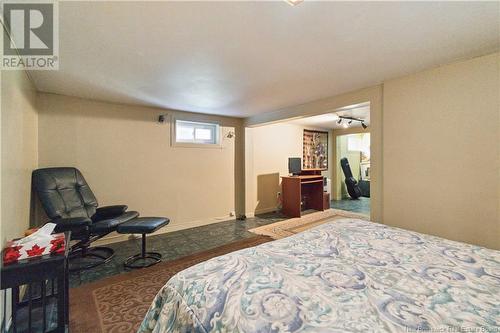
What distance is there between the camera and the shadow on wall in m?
5.23

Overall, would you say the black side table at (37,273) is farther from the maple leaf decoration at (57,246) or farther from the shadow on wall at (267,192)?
the shadow on wall at (267,192)

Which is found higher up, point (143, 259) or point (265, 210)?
point (265, 210)

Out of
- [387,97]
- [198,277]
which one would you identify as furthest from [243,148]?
[198,277]

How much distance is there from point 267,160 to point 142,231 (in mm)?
3476

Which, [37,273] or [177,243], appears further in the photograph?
[177,243]

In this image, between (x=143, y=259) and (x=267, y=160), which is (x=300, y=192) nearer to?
(x=267, y=160)

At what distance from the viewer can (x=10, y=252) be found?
4.35 feet

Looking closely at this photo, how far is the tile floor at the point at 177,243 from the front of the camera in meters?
2.43

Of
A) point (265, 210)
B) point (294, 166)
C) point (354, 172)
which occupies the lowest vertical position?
point (265, 210)

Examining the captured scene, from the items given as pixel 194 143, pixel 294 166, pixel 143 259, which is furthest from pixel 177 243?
pixel 294 166

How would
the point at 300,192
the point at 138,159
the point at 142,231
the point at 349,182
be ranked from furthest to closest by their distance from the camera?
1. the point at 349,182
2. the point at 300,192
3. the point at 138,159
4. the point at 142,231

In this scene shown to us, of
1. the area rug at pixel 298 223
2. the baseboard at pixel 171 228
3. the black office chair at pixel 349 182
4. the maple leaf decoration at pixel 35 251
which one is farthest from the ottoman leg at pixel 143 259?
the black office chair at pixel 349 182

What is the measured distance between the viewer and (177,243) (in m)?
3.33

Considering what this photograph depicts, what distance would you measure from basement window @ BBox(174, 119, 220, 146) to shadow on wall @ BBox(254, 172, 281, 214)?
1.52 meters
